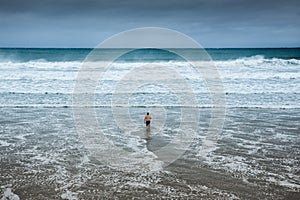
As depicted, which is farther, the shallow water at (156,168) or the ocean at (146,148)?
the ocean at (146,148)

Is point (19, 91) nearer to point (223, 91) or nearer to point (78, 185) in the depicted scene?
point (223, 91)

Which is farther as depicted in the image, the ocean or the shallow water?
the ocean

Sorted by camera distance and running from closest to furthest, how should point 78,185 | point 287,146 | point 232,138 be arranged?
point 78,185 < point 287,146 < point 232,138

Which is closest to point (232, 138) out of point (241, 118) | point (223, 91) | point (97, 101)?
point (241, 118)

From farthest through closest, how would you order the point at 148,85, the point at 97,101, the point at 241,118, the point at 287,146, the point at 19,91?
the point at 148,85 < the point at 19,91 < the point at 97,101 < the point at 241,118 < the point at 287,146

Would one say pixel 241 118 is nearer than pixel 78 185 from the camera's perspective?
No

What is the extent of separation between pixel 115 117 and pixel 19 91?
31.5ft

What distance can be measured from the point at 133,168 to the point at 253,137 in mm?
4232

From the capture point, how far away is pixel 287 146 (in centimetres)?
809

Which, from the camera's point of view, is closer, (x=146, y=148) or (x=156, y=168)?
(x=156, y=168)

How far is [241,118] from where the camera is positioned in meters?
11.7

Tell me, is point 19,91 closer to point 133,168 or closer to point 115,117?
point 115,117

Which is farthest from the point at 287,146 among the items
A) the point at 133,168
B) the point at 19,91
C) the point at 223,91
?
the point at 19,91

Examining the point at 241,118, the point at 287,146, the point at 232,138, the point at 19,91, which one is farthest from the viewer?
the point at 19,91
